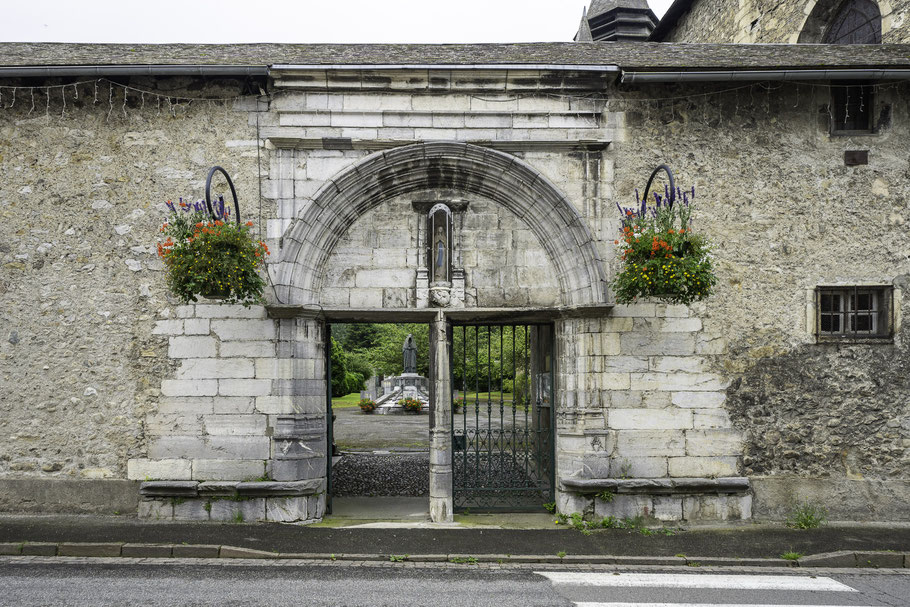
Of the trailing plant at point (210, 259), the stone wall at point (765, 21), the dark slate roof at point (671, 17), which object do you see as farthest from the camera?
the dark slate roof at point (671, 17)

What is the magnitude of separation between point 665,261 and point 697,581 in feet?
9.75

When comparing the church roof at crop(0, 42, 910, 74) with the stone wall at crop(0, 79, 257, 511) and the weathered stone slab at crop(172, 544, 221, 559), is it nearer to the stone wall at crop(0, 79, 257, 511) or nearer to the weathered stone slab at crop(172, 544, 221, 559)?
the stone wall at crop(0, 79, 257, 511)

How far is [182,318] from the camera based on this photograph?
7.02 m

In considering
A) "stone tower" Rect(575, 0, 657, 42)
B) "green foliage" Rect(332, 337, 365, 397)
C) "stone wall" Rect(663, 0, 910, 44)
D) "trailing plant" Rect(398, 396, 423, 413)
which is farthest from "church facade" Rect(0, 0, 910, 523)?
"green foliage" Rect(332, 337, 365, 397)

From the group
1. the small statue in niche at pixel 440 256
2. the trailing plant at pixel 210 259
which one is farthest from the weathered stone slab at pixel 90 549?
the small statue in niche at pixel 440 256

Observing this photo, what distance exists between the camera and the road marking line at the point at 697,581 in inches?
209

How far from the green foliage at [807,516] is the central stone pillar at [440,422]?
3.86 meters

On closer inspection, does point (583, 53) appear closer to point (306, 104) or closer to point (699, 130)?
point (699, 130)

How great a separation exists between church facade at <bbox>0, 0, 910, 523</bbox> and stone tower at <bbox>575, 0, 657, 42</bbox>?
13.8 metres

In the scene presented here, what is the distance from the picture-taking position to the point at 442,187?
7402mm

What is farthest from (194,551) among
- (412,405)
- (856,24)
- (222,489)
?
(412,405)

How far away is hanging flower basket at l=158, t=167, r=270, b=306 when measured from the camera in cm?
605

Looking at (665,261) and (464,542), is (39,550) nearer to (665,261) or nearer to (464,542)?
(464,542)

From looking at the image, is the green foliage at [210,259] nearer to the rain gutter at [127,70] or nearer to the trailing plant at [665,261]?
the rain gutter at [127,70]
